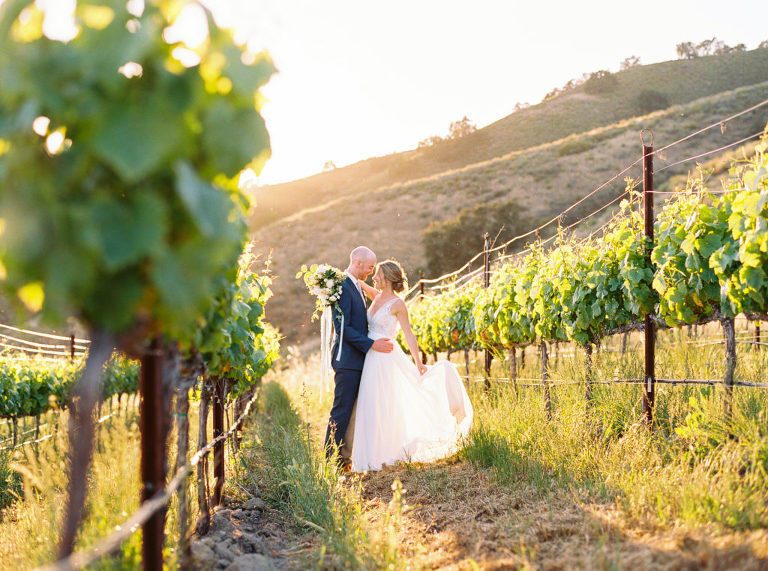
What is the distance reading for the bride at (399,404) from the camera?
6406 mm

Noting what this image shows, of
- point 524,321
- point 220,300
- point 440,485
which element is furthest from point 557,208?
point 220,300

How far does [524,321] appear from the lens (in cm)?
734

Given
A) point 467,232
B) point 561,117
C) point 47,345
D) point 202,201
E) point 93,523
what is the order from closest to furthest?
1. point 202,201
2. point 93,523
3. point 47,345
4. point 467,232
5. point 561,117

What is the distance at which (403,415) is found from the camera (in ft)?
21.3

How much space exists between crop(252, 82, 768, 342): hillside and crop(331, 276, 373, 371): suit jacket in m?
23.3

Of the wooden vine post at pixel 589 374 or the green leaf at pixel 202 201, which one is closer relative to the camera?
the green leaf at pixel 202 201

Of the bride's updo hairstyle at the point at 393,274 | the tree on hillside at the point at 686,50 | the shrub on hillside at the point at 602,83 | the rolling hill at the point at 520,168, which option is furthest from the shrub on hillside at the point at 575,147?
the bride's updo hairstyle at the point at 393,274

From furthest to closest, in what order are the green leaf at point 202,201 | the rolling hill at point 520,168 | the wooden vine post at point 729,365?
the rolling hill at point 520,168 < the wooden vine post at point 729,365 < the green leaf at point 202,201

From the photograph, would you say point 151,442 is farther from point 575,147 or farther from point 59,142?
point 575,147

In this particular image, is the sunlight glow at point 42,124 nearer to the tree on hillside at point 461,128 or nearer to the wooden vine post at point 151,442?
the wooden vine post at point 151,442

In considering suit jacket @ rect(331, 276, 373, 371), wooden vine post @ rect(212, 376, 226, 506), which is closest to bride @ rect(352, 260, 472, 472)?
suit jacket @ rect(331, 276, 373, 371)

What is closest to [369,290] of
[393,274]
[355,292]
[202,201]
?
[355,292]

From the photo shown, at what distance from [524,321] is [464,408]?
4.96 ft

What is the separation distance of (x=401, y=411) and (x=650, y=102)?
4866 cm
